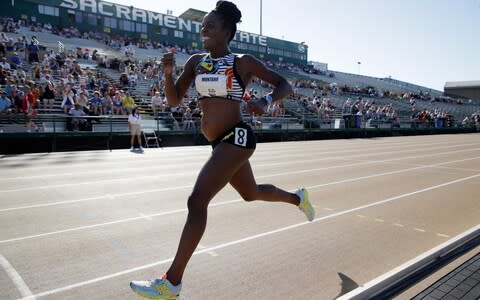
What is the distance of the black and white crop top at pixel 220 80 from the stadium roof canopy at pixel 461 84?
79.0 metres

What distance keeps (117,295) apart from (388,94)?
51.1 metres

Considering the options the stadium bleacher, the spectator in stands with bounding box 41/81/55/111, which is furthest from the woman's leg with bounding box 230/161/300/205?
the spectator in stands with bounding box 41/81/55/111

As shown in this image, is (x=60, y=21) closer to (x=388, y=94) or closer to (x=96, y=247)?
(x=388, y=94)

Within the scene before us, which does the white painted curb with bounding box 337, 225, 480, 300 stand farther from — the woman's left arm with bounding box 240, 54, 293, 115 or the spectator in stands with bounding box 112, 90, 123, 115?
the spectator in stands with bounding box 112, 90, 123, 115

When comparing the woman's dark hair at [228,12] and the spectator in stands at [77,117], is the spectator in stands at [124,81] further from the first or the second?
the woman's dark hair at [228,12]

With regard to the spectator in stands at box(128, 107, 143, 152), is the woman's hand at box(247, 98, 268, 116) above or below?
above

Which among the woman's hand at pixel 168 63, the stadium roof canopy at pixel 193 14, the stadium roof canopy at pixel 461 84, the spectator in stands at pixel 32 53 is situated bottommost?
the woman's hand at pixel 168 63

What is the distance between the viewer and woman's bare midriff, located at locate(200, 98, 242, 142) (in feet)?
11.0

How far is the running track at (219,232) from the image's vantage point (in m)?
3.50

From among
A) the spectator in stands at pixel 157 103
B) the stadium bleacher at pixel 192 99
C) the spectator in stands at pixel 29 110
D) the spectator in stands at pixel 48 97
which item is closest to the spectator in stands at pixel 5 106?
the stadium bleacher at pixel 192 99

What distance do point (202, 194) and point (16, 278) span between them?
191 centimetres

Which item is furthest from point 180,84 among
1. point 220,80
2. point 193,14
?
point 193,14

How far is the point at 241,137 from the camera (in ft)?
10.9

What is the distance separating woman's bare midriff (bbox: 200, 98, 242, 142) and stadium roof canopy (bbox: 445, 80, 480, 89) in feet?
259
